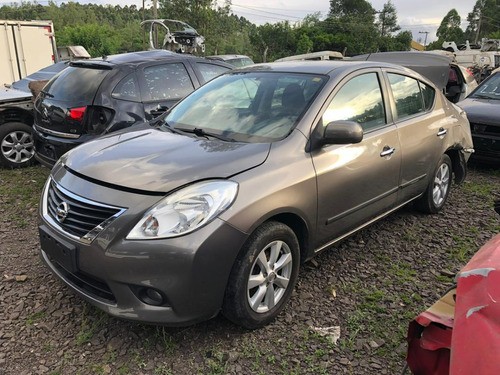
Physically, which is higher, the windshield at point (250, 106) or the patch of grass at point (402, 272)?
the windshield at point (250, 106)

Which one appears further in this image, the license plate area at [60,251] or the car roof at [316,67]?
the car roof at [316,67]

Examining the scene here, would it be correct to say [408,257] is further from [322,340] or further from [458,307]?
[458,307]

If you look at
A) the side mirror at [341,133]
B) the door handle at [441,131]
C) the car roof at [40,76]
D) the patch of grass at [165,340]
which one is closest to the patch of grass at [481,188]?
the door handle at [441,131]

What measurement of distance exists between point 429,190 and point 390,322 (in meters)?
2.00

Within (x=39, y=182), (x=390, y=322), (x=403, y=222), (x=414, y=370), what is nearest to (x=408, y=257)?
(x=403, y=222)

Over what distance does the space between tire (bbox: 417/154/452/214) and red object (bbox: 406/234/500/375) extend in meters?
2.53

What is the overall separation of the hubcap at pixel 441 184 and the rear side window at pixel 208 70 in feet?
9.73

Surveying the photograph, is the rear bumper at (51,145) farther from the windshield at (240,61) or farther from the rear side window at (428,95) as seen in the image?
the windshield at (240,61)

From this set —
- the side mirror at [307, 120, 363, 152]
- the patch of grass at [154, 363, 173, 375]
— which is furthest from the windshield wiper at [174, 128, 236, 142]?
the patch of grass at [154, 363, 173, 375]

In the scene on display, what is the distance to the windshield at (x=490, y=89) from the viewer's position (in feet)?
23.7

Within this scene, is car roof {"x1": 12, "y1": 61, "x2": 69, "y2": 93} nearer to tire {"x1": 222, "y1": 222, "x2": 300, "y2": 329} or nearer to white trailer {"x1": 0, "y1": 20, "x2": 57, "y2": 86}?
white trailer {"x1": 0, "y1": 20, "x2": 57, "y2": 86}

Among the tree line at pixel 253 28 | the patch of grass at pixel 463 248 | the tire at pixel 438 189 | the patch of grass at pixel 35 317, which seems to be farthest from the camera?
the tree line at pixel 253 28

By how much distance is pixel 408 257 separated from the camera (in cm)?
388

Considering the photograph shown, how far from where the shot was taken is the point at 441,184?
4.77 meters
